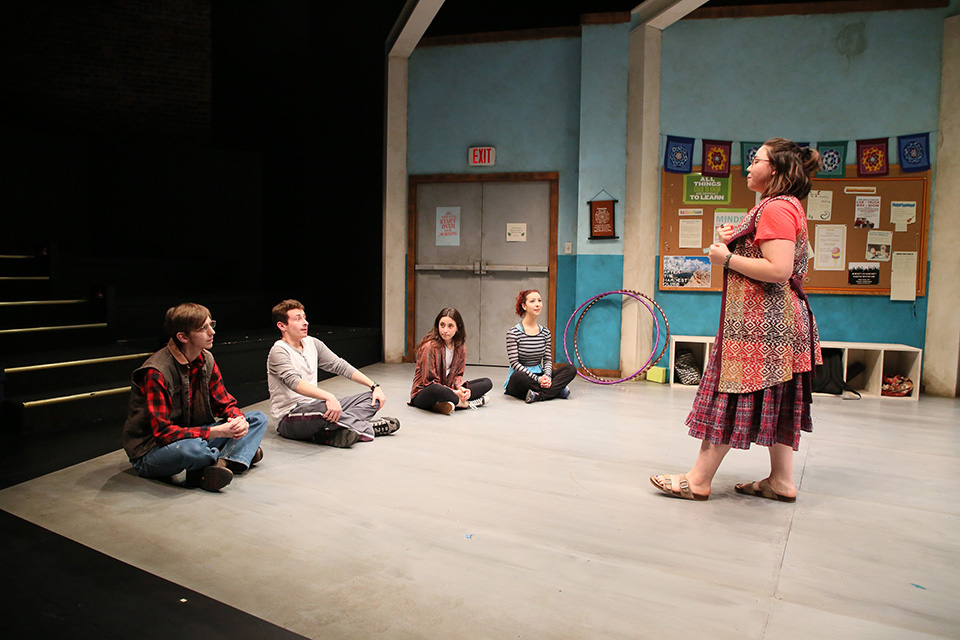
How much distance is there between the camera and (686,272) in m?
6.11

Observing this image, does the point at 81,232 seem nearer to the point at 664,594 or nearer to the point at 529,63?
the point at 529,63

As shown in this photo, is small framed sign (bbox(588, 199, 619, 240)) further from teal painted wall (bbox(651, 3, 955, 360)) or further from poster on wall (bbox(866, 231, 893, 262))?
poster on wall (bbox(866, 231, 893, 262))

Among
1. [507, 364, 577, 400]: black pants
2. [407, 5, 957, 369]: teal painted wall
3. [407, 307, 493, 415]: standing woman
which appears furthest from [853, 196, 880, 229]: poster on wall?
[407, 307, 493, 415]: standing woman

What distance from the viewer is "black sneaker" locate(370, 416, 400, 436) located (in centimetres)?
393

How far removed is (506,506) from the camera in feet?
9.25

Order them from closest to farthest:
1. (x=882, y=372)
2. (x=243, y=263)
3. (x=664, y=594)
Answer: (x=664, y=594) → (x=882, y=372) → (x=243, y=263)

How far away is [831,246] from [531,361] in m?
2.92

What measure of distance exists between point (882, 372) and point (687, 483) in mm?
3513

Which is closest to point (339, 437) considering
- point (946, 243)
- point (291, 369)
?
point (291, 369)

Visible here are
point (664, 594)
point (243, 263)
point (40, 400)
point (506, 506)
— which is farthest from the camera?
point (243, 263)

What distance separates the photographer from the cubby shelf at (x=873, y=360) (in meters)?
5.37

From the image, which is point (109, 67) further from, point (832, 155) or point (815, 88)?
point (832, 155)

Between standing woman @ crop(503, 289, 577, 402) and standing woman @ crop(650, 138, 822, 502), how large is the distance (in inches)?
90.6

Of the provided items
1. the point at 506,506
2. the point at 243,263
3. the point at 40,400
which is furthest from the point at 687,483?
the point at 243,263
